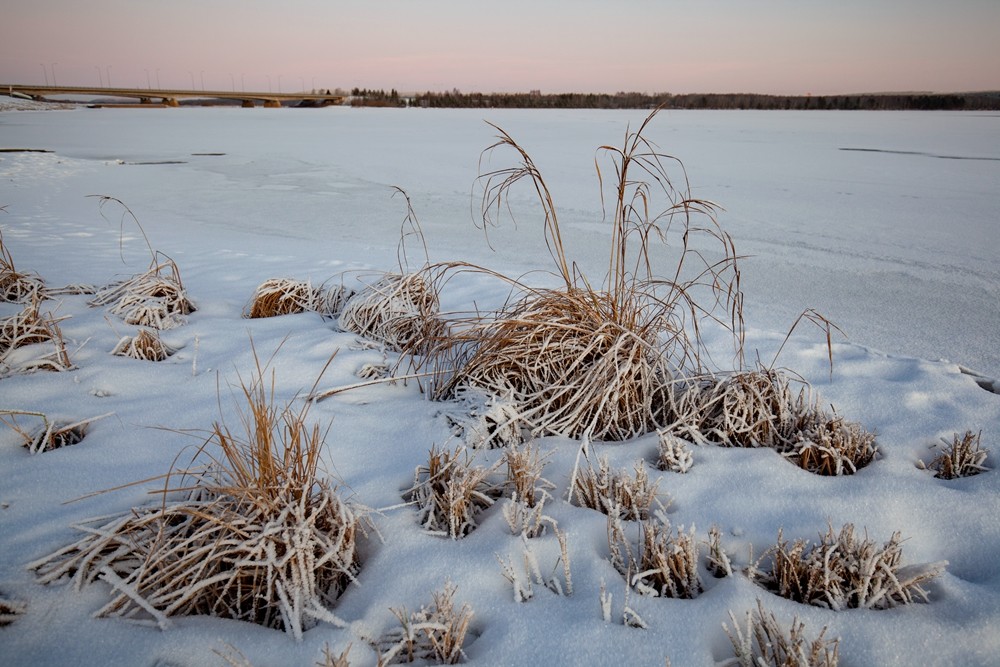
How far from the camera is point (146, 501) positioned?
4.95 ft

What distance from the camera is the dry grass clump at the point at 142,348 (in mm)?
2449

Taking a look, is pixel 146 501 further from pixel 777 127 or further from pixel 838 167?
pixel 777 127

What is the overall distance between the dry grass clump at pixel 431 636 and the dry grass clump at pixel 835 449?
1258 millimetres

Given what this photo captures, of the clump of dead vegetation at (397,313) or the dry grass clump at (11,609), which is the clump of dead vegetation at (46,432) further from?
the clump of dead vegetation at (397,313)

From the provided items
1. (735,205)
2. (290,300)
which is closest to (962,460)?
(290,300)

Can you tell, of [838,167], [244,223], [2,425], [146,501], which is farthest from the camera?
[838,167]

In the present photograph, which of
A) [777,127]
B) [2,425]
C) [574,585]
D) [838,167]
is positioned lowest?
[574,585]

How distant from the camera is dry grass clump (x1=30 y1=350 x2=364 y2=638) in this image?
1234mm

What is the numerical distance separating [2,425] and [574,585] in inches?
75.5

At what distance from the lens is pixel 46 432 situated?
181 cm

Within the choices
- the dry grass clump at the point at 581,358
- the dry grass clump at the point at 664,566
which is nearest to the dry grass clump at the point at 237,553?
the dry grass clump at the point at 664,566

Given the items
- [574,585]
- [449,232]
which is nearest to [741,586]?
[574,585]

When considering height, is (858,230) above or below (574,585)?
above

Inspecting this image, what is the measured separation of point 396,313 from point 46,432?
144 centimetres
